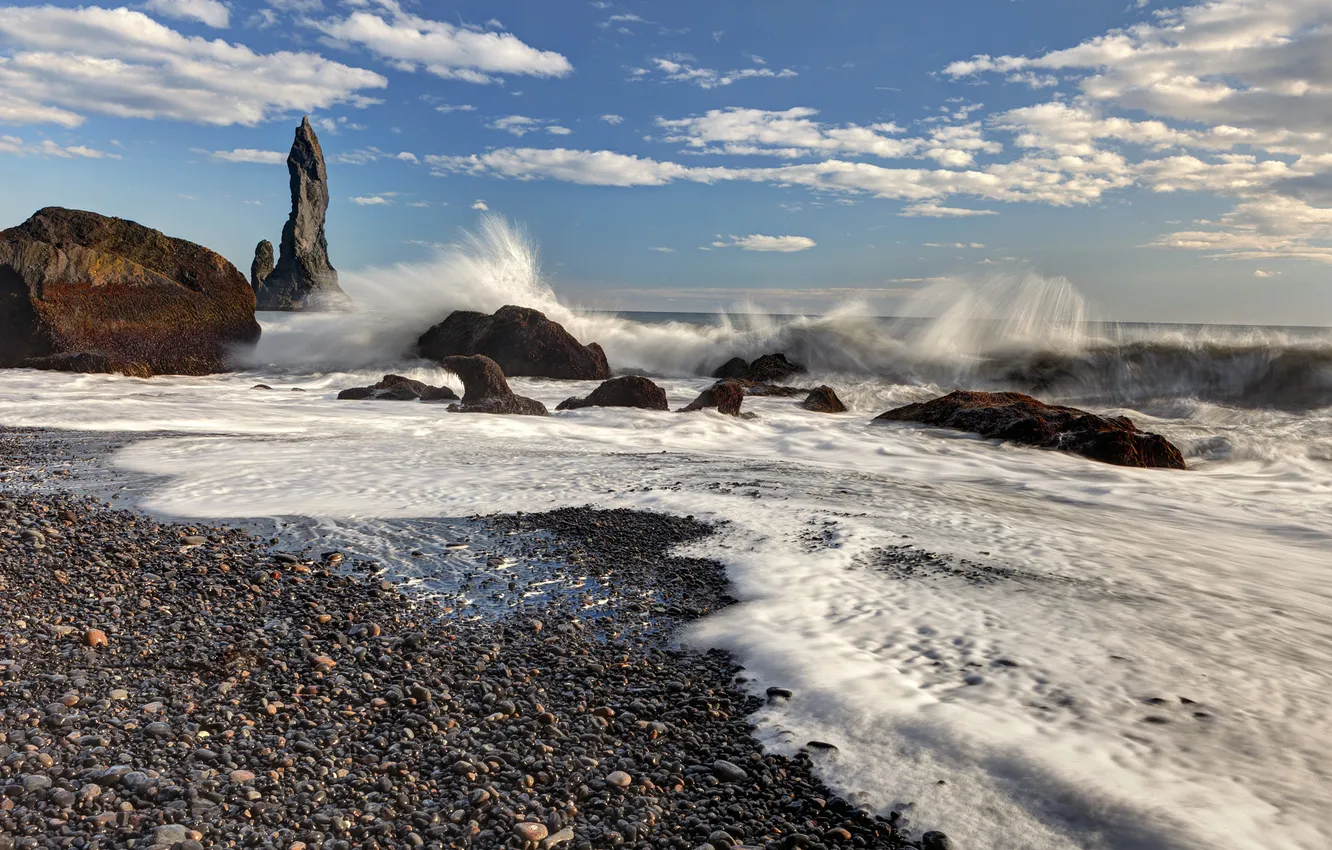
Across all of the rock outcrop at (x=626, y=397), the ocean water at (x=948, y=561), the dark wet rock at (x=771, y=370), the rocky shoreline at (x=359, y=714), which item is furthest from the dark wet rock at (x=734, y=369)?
the rocky shoreline at (x=359, y=714)

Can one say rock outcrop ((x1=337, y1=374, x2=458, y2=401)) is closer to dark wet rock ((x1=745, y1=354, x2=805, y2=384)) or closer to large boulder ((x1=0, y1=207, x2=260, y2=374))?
large boulder ((x1=0, y1=207, x2=260, y2=374))

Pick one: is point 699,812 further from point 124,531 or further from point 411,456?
point 411,456

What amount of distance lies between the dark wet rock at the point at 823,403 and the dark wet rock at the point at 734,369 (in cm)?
631

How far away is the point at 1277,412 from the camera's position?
52.9ft

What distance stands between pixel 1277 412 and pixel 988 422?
9.59 metres

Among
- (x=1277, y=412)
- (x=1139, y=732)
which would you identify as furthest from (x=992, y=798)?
(x=1277, y=412)

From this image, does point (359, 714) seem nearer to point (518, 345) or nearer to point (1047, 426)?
point (1047, 426)

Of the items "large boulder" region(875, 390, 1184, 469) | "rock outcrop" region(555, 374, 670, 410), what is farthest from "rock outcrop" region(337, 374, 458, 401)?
"large boulder" region(875, 390, 1184, 469)

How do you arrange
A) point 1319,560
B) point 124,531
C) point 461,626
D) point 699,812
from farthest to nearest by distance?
point 1319,560 → point 124,531 → point 461,626 → point 699,812

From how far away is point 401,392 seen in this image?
13.1 m

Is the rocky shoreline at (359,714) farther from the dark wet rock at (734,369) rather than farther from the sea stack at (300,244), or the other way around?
the sea stack at (300,244)

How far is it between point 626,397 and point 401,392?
12.3 ft

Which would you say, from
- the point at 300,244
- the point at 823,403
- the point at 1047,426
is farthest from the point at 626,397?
the point at 300,244

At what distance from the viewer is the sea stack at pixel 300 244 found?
95062 mm
